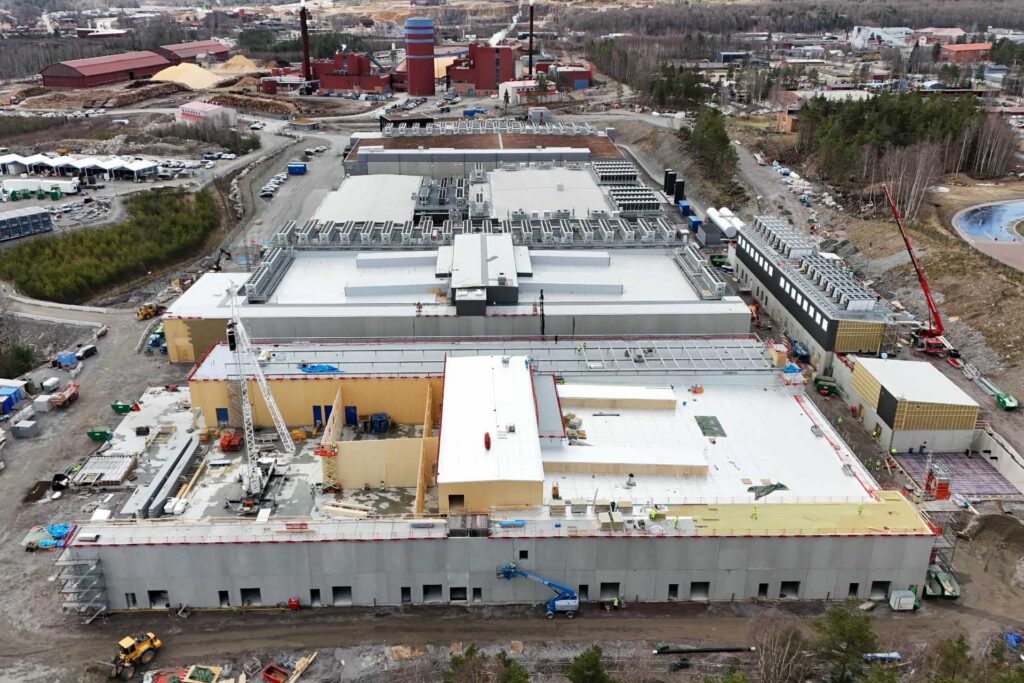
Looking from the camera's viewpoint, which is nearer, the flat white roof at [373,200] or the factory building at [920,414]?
the factory building at [920,414]

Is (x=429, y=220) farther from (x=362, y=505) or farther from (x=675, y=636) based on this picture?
(x=675, y=636)

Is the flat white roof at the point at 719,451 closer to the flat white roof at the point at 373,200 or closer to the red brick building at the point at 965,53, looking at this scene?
the flat white roof at the point at 373,200

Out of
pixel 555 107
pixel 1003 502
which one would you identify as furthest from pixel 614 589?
pixel 555 107

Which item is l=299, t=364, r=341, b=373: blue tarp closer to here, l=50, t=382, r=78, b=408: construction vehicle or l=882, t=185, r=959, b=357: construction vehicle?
l=50, t=382, r=78, b=408: construction vehicle

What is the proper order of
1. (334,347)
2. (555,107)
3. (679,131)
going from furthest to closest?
(555,107) → (679,131) → (334,347)

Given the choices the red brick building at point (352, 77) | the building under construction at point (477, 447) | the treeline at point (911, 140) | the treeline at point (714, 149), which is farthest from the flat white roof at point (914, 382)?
the red brick building at point (352, 77)

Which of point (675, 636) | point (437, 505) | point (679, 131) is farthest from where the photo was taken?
point (679, 131)

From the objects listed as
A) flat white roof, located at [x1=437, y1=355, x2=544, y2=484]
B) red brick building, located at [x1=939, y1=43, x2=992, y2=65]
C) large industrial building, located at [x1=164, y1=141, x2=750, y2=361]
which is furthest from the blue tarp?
red brick building, located at [x1=939, y1=43, x2=992, y2=65]

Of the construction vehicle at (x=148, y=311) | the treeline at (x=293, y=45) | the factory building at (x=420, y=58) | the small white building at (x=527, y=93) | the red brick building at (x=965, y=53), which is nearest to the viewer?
the construction vehicle at (x=148, y=311)
